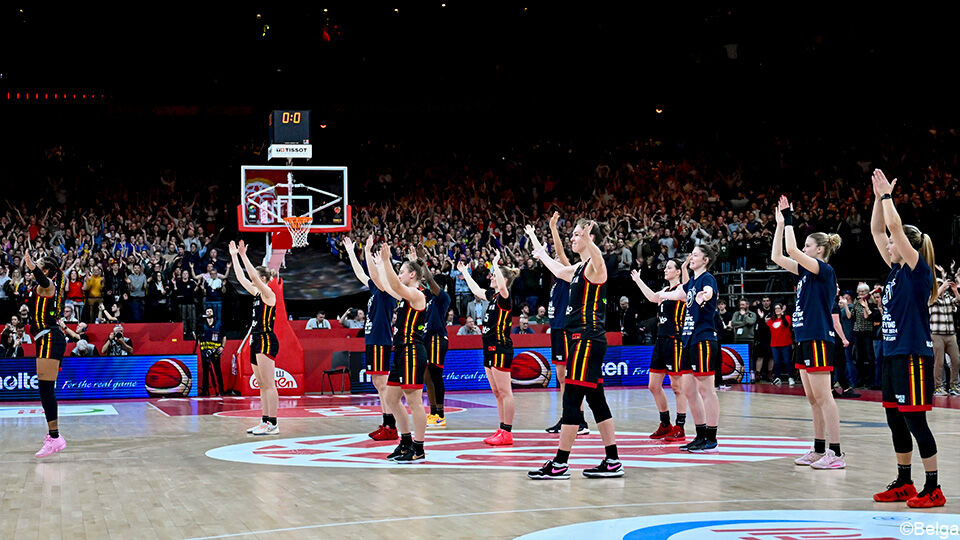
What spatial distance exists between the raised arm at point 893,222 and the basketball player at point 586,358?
215cm

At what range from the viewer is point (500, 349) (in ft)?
37.4

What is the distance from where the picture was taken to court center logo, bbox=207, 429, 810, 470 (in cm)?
959

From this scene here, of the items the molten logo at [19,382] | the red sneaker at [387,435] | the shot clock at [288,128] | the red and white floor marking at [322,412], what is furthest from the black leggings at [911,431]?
the shot clock at [288,128]

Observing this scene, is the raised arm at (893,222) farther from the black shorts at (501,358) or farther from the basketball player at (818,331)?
the black shorts at (501,358)

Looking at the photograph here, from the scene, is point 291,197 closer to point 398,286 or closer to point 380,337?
point 380,337

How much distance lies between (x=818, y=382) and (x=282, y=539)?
5.20 meters

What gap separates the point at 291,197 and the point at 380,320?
12.9 meters

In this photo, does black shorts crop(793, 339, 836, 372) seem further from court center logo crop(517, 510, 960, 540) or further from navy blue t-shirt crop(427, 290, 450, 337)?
navy blue t-shirt crop(427, 290, 450, 337)

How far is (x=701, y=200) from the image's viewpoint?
103 ft

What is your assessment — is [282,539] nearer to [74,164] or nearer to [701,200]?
[701,200]

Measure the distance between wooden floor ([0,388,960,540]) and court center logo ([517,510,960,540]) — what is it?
210 mm

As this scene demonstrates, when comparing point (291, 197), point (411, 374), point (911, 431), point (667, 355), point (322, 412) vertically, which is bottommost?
point (322, 412)

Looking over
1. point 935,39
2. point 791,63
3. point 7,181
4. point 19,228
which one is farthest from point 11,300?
point 935,39

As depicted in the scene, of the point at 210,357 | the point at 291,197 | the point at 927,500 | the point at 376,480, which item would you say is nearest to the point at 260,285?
the point at 376,480
